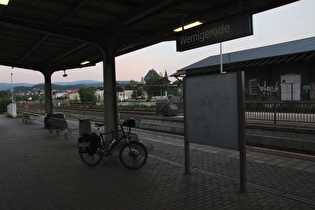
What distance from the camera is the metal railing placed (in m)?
8.94

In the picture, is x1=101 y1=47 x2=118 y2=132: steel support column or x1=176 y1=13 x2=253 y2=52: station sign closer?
x1=176 y1=13 x2=253 y2=52: station sign

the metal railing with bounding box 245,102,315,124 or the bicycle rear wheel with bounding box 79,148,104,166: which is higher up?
the metal railing with bounding box 245,102,315,124

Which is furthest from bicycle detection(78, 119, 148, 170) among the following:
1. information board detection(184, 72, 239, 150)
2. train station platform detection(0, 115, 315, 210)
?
information board detection(184, 72, 239, 150)

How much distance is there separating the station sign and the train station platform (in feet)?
8.91

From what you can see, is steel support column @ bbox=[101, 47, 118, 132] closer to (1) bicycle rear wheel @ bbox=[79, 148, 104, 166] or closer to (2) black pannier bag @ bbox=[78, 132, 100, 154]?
(1) bicycle rear wheel @ bbox=[79, 148, 104, 166]

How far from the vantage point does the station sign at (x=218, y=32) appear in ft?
15.4

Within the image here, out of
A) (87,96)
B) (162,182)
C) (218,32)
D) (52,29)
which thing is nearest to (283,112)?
(218,32)

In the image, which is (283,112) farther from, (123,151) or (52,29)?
(52,29)

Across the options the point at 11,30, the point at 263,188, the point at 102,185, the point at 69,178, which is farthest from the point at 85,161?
the point at 11,30

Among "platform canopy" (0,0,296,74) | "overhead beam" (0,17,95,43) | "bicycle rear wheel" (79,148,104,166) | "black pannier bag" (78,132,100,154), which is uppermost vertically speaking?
"platform canopy" (0,0,296,74)

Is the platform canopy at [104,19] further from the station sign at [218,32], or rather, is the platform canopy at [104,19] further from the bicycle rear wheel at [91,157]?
the bicycle rear wheel at [91,157]

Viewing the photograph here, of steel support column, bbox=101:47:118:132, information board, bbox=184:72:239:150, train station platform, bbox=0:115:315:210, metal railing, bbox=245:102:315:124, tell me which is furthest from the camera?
metal railing, bbox=245:102:315:124

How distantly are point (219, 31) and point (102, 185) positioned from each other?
3.70 metres

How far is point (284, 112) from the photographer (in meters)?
9.50
